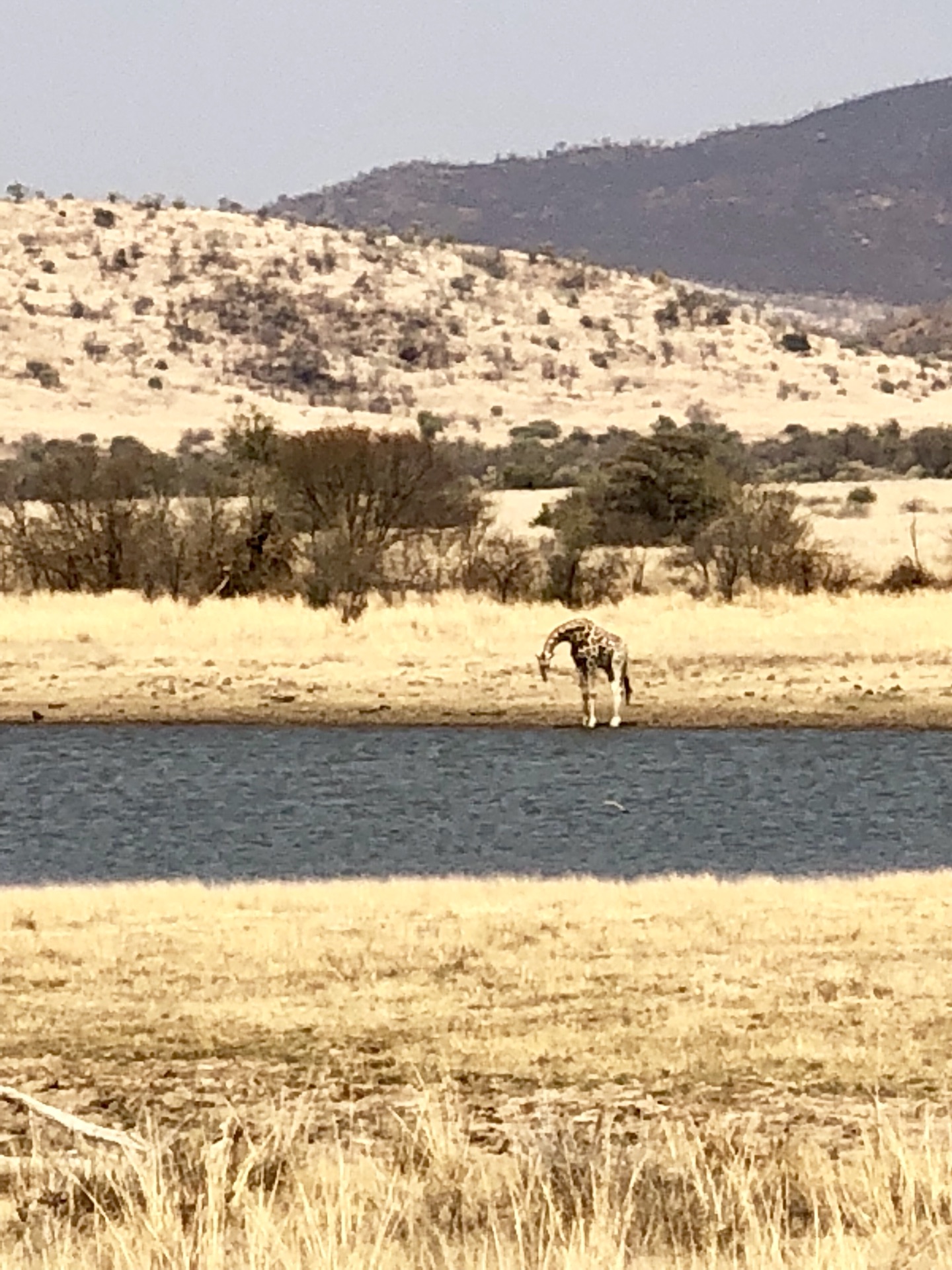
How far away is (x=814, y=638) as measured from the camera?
32375 mm

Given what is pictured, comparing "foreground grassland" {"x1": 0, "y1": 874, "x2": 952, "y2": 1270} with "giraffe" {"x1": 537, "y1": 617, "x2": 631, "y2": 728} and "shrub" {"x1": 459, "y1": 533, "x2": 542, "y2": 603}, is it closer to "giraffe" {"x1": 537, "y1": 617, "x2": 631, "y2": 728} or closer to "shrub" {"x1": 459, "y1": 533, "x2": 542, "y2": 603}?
"giraffe" {"x1": 537, "y1": 617, "x2": 631, "y2": 728}

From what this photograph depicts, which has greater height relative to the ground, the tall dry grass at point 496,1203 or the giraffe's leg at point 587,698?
the tall dry grass at point 496,1203

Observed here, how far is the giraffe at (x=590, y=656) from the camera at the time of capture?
91.7 feet

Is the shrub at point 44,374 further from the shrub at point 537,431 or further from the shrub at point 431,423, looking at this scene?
the shrub at point 537,431

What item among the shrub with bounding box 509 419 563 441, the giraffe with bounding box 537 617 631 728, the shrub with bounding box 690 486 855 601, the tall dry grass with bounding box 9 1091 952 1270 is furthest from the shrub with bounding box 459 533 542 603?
the shrub with bounding box 509 419 563 441

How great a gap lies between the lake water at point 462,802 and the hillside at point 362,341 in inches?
1855

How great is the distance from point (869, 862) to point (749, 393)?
67843 millimetres

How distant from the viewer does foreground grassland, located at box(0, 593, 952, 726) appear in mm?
29906

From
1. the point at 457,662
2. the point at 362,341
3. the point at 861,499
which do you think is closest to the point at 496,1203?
the point at 457,662

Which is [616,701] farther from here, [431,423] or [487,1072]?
[431,423]

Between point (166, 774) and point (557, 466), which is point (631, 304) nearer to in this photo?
point (557, 466)

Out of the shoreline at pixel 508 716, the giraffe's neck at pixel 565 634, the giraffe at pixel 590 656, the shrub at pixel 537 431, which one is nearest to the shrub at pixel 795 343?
the shrub at pixel 537 431

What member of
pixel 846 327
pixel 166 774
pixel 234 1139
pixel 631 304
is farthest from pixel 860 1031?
pixel 846 327

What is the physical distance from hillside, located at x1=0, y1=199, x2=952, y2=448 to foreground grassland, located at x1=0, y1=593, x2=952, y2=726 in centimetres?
4040
